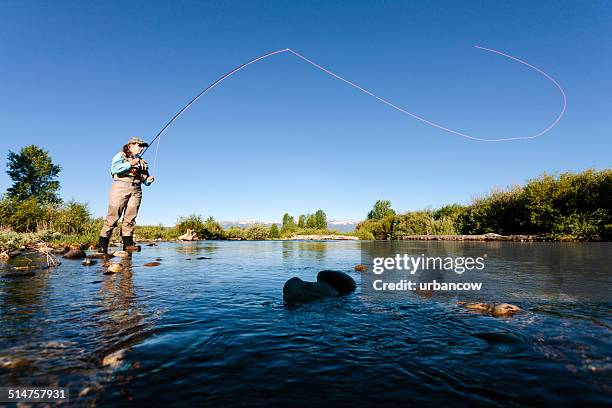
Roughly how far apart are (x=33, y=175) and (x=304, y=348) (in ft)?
172

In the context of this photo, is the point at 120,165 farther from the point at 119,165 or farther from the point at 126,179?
the point at 126,179

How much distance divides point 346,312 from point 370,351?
5.69ft

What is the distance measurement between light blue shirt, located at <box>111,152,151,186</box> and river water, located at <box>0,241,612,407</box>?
6988 millimetres

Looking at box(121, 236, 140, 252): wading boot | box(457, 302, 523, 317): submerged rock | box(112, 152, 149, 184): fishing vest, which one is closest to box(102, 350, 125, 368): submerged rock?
box(457, 302, 523, 317): submerged rock

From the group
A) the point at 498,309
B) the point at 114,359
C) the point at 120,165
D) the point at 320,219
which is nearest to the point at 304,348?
the point at 114,359

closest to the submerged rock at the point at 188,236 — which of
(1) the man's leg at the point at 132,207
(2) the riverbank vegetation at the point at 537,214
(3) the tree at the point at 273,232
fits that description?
(3) the tree at the point at 273,232

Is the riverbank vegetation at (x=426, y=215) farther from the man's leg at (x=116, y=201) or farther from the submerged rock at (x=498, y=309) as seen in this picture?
the submerged rock at (x=498, y=309)

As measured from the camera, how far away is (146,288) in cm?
684

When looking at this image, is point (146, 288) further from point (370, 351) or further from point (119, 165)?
point (119, 165)

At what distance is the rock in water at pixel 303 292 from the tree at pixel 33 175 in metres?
47.5

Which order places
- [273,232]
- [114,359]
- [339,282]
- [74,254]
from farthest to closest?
1. [273,232]
2. [74,254]
3. [339,282]
4. [114,359]

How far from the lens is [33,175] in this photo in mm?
41062

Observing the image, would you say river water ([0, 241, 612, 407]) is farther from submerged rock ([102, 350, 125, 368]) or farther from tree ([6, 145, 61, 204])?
tree ([6, 145, 61, 204])

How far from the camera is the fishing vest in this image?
12.8 meters
